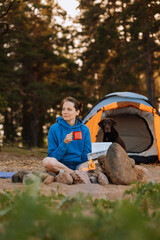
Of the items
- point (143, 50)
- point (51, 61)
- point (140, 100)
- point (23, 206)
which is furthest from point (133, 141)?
point (51, 61)

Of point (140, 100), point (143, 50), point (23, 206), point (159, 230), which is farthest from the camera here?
point (143, 50)

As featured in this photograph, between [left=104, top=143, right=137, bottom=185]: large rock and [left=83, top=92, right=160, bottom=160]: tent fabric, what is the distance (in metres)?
3.02

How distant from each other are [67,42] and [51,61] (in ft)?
4.31

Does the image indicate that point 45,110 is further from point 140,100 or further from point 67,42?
point 140,100

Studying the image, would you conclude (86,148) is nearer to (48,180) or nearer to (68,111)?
(68,111)

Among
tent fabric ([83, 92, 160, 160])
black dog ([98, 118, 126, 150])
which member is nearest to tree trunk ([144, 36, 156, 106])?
tent fabric ([83, 92, 160, 160])

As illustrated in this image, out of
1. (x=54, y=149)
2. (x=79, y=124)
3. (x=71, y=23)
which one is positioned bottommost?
(x=54, y=149)

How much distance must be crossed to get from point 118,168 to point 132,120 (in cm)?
443

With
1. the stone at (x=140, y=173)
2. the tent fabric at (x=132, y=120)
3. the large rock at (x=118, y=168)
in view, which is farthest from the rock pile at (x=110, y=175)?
the tent fabric at (x=132, y=120)

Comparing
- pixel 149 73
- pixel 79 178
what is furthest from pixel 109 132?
pixel 149 73

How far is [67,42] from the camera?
15000mm

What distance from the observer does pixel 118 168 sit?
331 centimetres

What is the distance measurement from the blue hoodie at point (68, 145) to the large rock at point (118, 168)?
51cm

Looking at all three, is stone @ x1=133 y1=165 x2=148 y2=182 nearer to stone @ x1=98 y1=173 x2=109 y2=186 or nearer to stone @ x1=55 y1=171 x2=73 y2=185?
stone @ x1=98 y1=173 x2=109 y2=186
